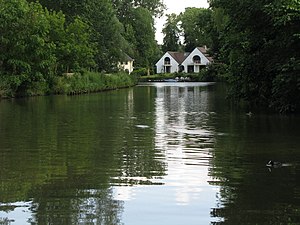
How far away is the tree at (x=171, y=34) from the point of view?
457ft

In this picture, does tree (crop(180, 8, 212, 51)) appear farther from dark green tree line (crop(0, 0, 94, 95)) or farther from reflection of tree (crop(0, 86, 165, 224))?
reflection of tree (crop(0, 86, 165, 224))

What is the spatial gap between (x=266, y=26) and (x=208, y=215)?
64.1 feet

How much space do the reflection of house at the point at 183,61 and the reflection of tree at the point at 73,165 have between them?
10565 cm

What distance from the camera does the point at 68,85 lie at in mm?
56875

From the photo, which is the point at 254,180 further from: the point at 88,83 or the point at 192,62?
the point at 192,62

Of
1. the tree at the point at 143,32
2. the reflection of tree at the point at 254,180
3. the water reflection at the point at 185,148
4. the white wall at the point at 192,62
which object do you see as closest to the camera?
the reflection of tree at the point at 254,180

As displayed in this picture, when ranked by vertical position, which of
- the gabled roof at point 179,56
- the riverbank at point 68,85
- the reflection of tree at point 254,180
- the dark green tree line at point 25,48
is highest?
the gabled roof at point 179,56

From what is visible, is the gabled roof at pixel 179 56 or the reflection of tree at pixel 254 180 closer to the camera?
the reflection of tree at pixel 254 180

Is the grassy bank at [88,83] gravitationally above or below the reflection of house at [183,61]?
below

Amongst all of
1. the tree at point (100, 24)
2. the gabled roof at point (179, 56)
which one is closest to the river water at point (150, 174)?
the tree at point (100, 24)

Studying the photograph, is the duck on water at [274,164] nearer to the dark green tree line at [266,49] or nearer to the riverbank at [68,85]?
the dark green tree line at [266,49]

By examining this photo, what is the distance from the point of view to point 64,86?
184 ft

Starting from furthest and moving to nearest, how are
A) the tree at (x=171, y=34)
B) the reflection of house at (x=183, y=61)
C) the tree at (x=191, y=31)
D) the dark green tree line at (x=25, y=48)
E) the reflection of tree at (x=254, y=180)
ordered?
the tree at (x=171, y=34) → the tree at (x=191, y=31) → the reflection of house at (x=183, y=61) → the dark green tree line at (x=25, y=48) → the reflection of tree at (x=254, y=180)

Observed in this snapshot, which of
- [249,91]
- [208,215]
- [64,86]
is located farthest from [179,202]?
[64,86]
